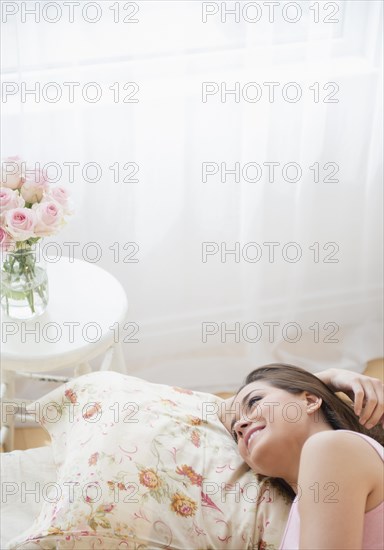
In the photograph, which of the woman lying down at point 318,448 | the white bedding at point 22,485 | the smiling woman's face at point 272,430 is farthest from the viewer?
the white bedding at point 22,485

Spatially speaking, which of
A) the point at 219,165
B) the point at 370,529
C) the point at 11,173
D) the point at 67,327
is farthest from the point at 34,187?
the point at 370,529

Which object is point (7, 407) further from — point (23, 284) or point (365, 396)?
point (365, 396)

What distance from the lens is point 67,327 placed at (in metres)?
1.78

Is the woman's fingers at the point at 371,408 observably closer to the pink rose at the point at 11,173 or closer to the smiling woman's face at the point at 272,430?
the smiling woman's face at the point at 272,430

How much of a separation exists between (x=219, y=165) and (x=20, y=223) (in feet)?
2.57

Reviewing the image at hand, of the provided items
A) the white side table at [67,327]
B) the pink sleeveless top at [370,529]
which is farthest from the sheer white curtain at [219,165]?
the pink sleeveless top at [370,529]

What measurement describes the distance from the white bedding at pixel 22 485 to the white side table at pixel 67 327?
20 cm

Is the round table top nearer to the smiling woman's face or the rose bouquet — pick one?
the rose bouquet

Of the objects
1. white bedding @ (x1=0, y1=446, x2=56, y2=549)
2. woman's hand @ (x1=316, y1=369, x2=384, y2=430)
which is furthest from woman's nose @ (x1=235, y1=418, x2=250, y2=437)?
white bedding @ (x1=0, y1=446, x2=56, y2=549)

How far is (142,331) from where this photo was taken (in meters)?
2.42

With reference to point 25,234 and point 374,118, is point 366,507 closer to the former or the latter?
point 25,234

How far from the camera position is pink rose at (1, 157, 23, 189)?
65.5 inches

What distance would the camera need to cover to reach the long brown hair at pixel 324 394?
145 cm

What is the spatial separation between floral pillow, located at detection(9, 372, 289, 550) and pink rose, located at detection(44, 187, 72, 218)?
456 millimetres
